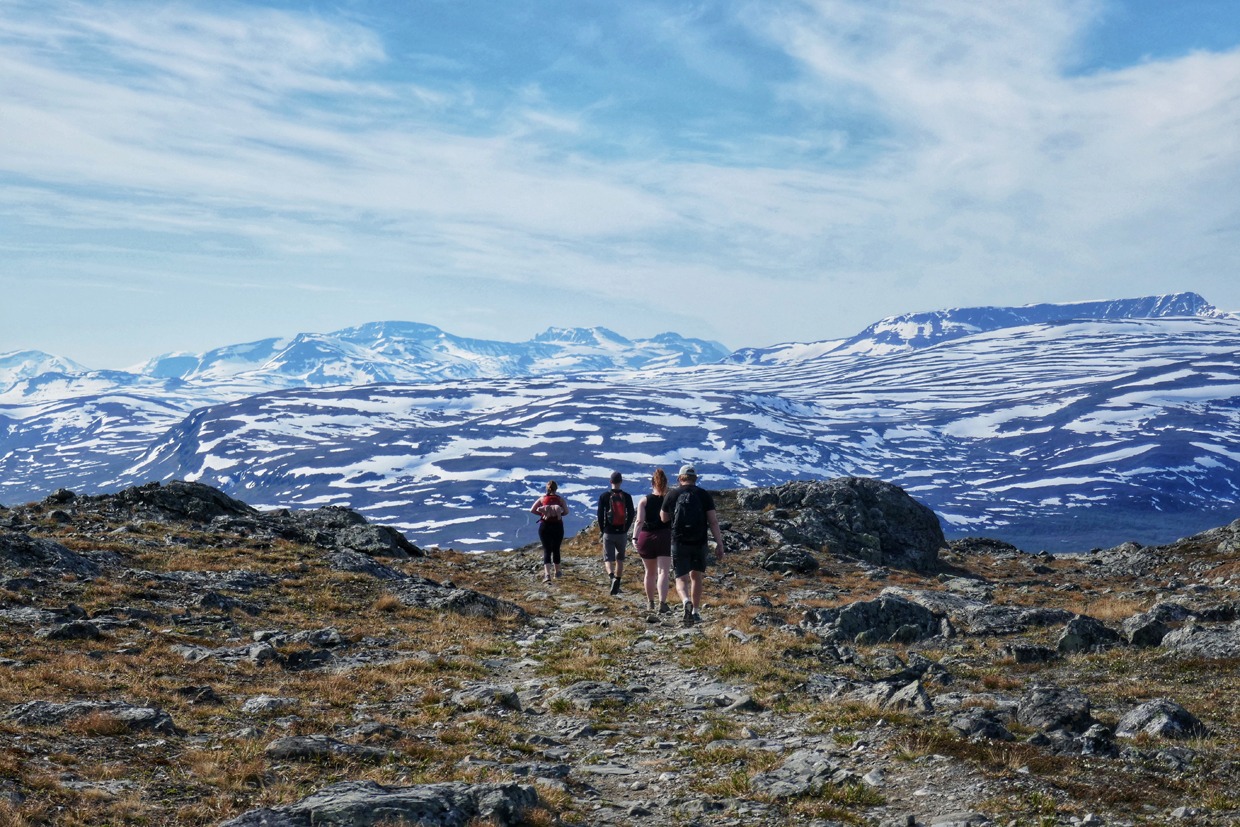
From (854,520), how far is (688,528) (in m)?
30.0

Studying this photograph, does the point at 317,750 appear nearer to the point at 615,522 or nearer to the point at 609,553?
the point at 615,522

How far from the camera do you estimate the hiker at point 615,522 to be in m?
29.0

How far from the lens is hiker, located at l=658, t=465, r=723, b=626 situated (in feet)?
72.4

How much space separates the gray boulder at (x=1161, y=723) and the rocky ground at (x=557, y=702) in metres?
0.05

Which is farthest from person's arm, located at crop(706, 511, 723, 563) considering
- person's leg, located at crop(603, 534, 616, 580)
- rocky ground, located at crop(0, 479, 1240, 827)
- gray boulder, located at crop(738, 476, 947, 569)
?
gray boulder, located at crop(738, 476, 947, 569)

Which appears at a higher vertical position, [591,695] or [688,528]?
[688,528]

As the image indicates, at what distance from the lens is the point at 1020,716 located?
1295 cm

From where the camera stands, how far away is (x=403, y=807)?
29.7 feet

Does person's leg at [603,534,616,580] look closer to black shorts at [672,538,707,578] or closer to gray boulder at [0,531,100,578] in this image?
black shorts at [672,538,707,578]

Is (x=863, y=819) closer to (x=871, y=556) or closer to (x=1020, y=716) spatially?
(x=1020, y=716)

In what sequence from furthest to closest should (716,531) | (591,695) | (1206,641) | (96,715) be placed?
(716,531)
(1206,641)
(591,695)
(96,715)

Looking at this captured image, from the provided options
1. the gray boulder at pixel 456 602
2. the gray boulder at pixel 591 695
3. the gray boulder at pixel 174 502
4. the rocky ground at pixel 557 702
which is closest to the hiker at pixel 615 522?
the rocky ground at pixel 557 702

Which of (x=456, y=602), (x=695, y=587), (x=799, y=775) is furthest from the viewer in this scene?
(x=456, y=602)

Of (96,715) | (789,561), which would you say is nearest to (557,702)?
(96,715)
